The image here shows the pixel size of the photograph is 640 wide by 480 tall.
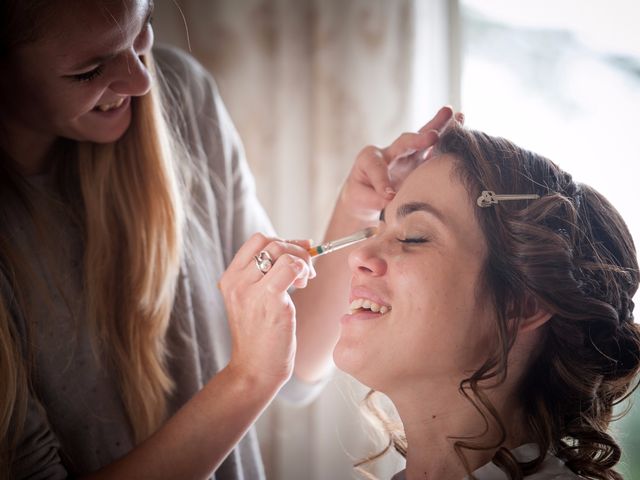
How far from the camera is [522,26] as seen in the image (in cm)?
220

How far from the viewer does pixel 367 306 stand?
1.33 m

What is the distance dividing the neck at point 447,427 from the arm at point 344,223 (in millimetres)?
386

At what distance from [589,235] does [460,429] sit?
1.49 ft

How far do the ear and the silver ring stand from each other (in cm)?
50

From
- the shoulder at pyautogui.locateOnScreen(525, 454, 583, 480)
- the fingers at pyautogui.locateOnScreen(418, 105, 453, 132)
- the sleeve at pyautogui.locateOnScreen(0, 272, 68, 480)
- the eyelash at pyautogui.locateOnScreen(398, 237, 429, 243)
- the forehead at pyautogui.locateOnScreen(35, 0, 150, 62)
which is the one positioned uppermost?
the forehead at pyautogui.locateOnScreen(35, 0, 150, 62)

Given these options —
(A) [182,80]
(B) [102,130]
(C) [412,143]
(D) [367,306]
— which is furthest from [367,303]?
(A) [182,80]

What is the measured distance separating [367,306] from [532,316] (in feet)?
1.06

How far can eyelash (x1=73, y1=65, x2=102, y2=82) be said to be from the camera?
1273 millimetres

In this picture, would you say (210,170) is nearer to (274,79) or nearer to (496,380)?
(496,380)

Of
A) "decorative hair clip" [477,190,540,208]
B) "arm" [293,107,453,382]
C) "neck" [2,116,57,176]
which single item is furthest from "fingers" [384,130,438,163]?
"neck" [2,116,57,176]

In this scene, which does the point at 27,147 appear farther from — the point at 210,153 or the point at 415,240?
the point at 415,240

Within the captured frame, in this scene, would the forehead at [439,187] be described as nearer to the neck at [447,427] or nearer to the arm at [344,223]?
the arm at [344,223]

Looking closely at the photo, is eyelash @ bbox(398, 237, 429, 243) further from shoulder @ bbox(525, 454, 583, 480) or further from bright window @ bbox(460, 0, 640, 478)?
→ bright window @ bbox(460, 0, 640, 478)

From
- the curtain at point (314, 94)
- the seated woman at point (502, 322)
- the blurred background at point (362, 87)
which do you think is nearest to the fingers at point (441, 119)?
the seated woman at point (502, 322)
